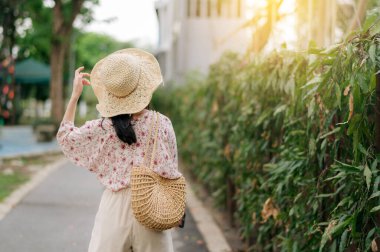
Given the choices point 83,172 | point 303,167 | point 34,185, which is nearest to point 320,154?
point 303,167

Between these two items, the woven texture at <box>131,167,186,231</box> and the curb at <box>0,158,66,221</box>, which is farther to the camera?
the curb at <box>0,158,66,221</box>

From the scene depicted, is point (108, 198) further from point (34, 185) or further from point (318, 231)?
point (34, 185)

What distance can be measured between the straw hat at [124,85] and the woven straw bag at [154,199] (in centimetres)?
16

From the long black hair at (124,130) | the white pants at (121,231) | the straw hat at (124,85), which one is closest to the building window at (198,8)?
the straw hat at (124,85)

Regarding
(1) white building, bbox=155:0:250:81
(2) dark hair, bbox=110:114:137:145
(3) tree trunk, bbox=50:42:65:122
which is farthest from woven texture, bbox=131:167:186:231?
(3) tree trunk, bbox=50:42:65:122

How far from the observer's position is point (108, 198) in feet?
12.0

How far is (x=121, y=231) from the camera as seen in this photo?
140 inches

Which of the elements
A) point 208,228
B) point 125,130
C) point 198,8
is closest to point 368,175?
point 125,130

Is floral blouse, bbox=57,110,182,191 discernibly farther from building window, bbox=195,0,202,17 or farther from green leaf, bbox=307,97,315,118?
building window, bbox=195,0,202,17

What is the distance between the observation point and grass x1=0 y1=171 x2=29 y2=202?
34.2 feet

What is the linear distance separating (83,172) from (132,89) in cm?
1102

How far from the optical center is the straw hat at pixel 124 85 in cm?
→ 370

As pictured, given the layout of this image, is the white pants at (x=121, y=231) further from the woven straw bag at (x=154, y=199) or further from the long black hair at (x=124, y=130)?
the long black hair at (x=124, y=130)

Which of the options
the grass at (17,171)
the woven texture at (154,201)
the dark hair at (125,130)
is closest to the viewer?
the woven texture at (154,201)
